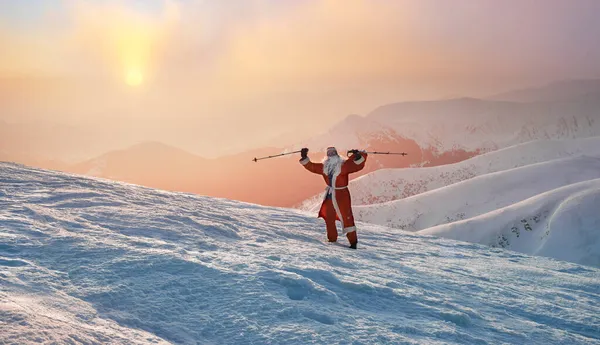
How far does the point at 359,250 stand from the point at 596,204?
52.0 feet

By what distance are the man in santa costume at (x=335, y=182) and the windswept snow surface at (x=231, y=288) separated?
2.81 ft

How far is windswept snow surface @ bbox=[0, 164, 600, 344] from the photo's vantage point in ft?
9.81

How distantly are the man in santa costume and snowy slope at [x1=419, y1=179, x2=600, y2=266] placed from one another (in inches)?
480

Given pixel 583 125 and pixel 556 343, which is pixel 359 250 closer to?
pixel 556 343

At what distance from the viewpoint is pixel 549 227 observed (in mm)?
17547

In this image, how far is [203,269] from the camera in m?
4.05

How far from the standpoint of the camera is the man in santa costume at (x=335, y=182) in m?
7.52

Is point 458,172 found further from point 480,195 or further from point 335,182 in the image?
point 335,182

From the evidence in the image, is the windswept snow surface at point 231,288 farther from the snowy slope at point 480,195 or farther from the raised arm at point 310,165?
the snowy slope at point 480,195

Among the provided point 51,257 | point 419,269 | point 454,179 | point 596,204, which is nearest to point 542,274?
point 419,269

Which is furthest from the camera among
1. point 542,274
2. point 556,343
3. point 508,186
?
point 508,186

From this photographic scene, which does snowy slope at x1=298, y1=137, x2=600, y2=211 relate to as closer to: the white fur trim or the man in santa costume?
the man in santa costume

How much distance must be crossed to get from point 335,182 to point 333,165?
316 millimetres

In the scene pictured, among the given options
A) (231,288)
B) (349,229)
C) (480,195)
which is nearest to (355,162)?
(349,229)
